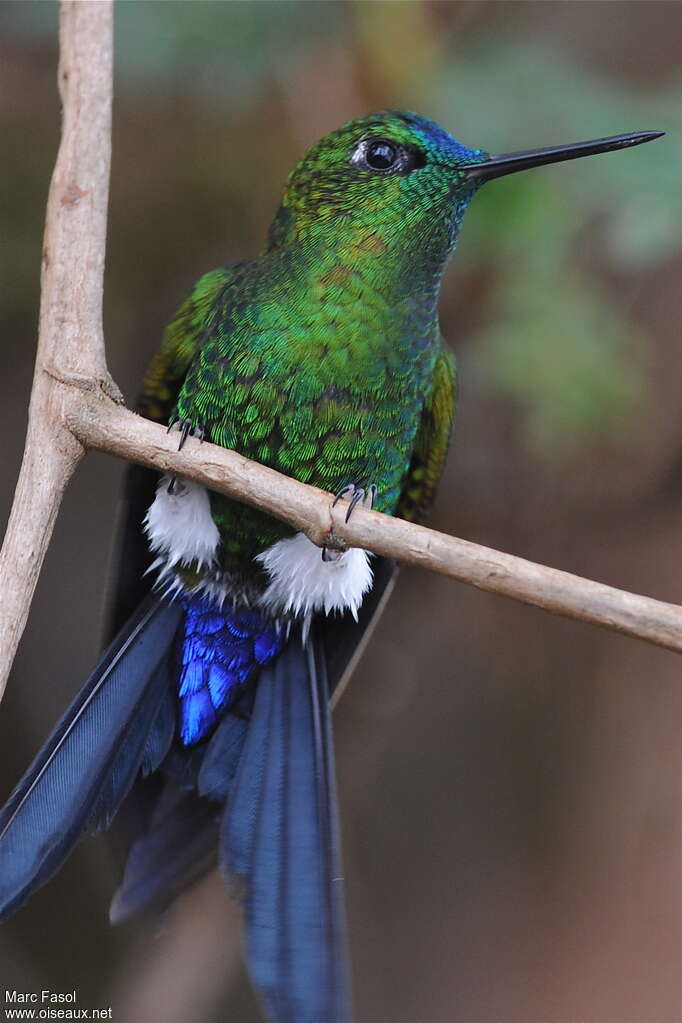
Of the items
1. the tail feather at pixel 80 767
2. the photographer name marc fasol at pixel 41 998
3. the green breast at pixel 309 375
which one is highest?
the green breast at pixel 309 375

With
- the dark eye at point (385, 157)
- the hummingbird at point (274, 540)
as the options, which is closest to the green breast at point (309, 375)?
the hummingbird at point (274, 540)

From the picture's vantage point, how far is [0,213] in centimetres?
299

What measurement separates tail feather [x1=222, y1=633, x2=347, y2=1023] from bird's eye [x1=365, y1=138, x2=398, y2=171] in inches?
40.3

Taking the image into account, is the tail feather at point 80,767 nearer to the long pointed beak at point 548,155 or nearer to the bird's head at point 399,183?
the bird's head at point 399,183

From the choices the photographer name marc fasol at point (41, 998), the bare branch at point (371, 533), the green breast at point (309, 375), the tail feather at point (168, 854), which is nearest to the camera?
the bare branch at point (371, 533)

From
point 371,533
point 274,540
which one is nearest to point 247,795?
point 274,540

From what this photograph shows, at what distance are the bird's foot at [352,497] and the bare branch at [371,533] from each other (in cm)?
5

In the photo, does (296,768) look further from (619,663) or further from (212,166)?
(212,166)

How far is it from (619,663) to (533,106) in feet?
5.01

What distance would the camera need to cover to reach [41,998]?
9.80ft

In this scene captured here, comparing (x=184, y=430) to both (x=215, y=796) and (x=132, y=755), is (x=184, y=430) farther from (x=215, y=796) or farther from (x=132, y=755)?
(x=215, y=796)

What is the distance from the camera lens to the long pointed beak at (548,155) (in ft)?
6.75

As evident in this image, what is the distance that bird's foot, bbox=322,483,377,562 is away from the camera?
1.88 m

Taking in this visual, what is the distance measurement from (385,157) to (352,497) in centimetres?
74
